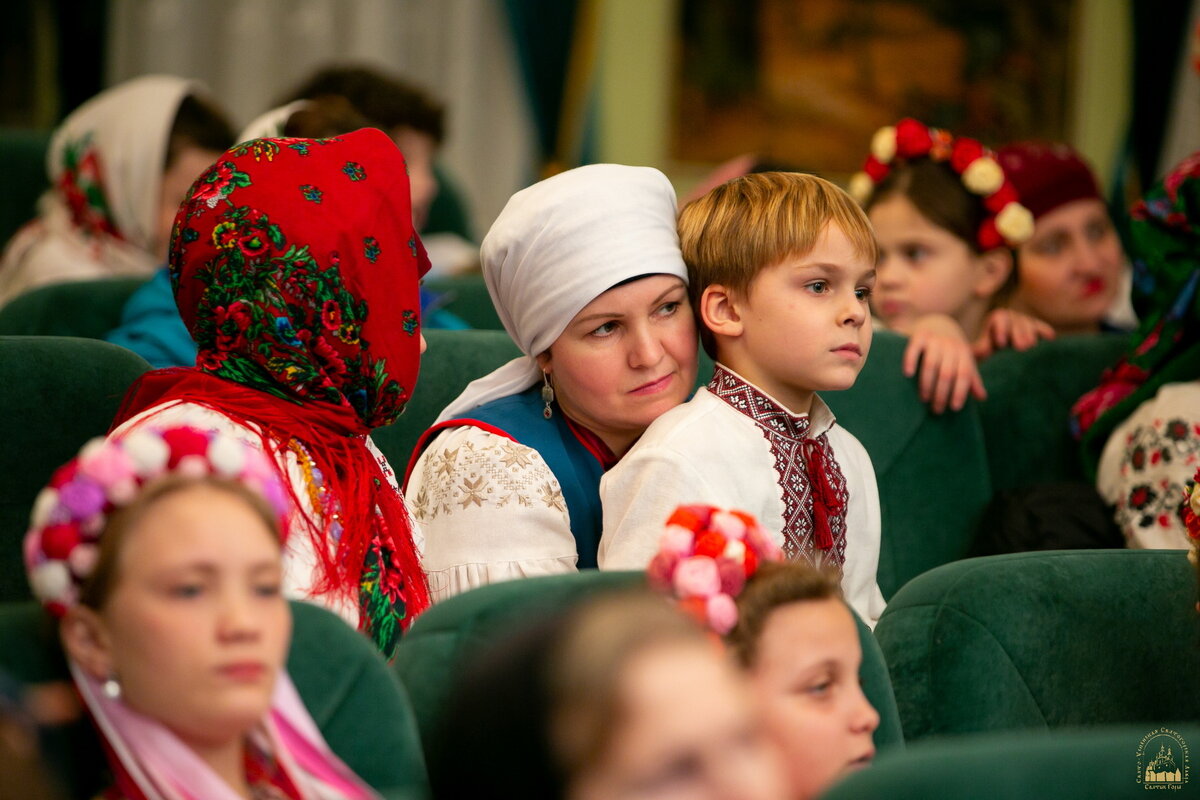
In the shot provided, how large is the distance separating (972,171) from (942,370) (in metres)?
0.64

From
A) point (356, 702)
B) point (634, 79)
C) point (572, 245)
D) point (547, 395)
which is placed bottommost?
point (356, 702)

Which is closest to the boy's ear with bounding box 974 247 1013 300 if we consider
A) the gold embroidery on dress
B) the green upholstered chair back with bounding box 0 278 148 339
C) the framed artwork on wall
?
the gold embroidery on dress

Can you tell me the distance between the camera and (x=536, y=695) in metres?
0.96

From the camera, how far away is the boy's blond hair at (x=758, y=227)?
6.70 feet

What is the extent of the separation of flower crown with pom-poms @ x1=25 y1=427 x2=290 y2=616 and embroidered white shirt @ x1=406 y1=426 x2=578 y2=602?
2.44ft

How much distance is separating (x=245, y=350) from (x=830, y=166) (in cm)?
458

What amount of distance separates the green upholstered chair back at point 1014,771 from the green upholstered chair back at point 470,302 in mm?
2418

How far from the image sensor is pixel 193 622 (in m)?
1.15

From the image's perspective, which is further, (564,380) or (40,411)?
(564,380)

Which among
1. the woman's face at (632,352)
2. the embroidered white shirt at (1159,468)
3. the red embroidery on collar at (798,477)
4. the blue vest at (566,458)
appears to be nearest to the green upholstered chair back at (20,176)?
the blue vest at (566,458)

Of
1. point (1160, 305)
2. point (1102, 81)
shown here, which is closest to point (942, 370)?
point (1160, 305)

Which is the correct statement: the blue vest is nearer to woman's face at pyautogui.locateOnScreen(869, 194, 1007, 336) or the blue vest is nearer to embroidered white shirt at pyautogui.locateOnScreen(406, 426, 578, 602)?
embroidered white shirt at pyautogui.locateOnScreen(406, 426, 578, 602)

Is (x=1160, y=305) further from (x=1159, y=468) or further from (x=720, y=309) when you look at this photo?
(x=720, y=309)

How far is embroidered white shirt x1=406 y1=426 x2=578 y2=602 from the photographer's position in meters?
2.02
